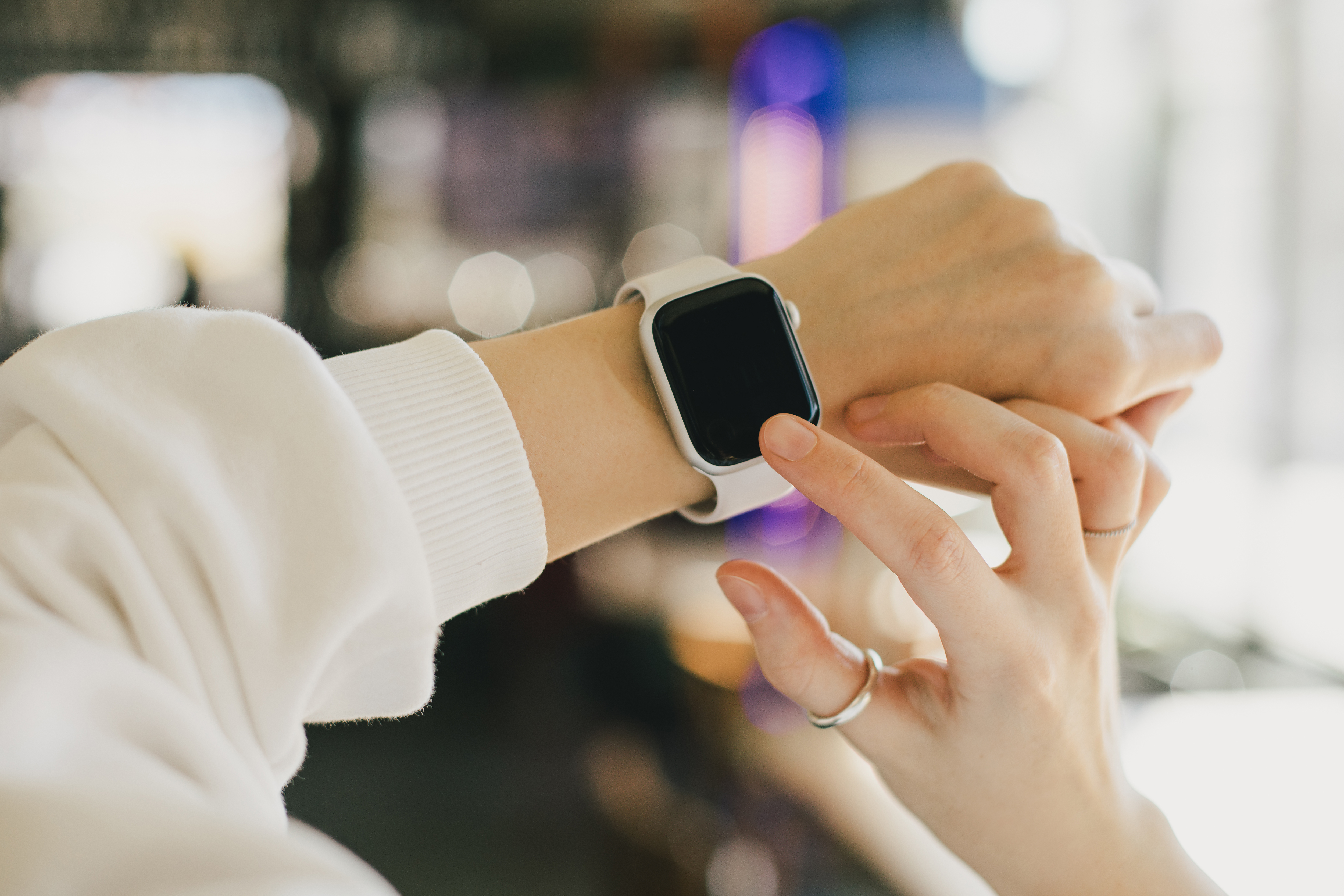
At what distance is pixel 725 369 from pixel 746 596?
15 centimetres

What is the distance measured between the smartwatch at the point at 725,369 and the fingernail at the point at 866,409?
6 cm

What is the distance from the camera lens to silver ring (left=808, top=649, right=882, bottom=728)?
2.01ft

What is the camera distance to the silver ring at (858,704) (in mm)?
612

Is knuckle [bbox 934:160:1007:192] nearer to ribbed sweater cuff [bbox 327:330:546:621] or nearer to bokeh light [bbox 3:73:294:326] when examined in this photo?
ribbed sweater cuff [bbox 327:330:546:621]

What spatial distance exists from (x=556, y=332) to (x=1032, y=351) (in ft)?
1.21

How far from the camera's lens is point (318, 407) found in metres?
0.44

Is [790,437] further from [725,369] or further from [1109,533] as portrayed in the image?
[1109,533]

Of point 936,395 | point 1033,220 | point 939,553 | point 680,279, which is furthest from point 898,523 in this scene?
point 1033,220

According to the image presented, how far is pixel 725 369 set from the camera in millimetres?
606

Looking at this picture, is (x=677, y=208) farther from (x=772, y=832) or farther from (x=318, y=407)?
(x=318, y=407)

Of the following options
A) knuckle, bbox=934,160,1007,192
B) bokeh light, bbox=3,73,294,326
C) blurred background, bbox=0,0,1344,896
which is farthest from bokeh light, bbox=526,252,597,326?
knuckle, bbox=934,160,1007,192

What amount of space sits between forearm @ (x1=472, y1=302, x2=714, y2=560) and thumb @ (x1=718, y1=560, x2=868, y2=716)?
8cm

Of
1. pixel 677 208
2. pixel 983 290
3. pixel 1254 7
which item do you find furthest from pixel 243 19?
pixel 983 290

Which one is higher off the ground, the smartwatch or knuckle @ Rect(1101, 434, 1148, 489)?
the smartwatch
